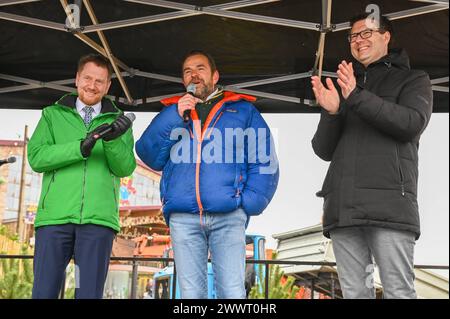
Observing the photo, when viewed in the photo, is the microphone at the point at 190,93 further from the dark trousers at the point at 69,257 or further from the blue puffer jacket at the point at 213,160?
the dark trousers at the point at 69,257

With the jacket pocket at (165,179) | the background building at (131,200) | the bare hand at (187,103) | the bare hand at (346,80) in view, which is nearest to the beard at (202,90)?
the bare hand at (187,103)

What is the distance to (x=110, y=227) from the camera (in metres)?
2.66

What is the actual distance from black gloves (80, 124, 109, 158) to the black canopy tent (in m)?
1.53

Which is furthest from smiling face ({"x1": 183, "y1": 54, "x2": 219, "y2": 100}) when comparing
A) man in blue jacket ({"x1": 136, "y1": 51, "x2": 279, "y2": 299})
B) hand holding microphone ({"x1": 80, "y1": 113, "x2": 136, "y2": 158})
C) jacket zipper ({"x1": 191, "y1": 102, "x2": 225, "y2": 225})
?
hand holding microphone ({"x1": 80, "y1": 113, "x2": 136, "y2": 158})

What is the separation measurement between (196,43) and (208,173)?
1.74 metres

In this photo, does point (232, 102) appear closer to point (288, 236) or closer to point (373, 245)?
point (373, 245)

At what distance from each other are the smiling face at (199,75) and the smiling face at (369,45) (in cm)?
65

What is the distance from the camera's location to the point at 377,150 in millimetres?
2529

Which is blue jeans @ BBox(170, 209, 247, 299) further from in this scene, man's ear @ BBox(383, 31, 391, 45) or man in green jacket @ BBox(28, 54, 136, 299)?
man's ear @ BBox(383, 31, 391, 45)

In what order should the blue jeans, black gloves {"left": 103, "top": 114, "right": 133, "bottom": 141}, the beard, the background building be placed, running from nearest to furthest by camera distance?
black gloves {"left": 103, "top": 114, "right": 133, "bottom": 141} < the blue jeans < the beard < the background building

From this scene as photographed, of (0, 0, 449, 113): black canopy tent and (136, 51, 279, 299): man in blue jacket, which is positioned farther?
(0, 0, 449, 113): black canopy tent

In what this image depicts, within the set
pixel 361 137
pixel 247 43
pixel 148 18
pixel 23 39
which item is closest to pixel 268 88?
pixel 247 43

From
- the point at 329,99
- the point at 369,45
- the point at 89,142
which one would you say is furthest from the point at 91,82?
the point at 369,45

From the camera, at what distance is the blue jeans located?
2.66 meters
